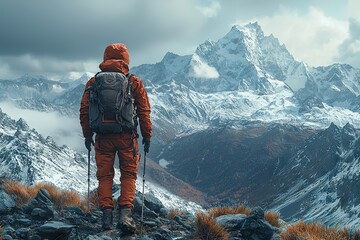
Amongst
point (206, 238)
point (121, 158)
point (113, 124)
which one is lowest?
point (206, 238)

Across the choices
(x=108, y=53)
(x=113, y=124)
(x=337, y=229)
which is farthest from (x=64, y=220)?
(x=337, y=229)

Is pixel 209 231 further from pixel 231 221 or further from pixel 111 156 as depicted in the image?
pixel 111 156

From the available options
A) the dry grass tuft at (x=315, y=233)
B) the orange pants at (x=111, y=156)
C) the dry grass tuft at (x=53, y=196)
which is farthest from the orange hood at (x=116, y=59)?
the dry grass tuft at (x=315, y=233)

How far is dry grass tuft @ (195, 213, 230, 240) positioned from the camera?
10.6 m

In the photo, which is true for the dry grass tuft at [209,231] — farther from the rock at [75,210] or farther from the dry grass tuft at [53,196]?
the dry grass tuft at [53,196]

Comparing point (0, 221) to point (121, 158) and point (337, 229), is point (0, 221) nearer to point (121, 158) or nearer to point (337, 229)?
point (121, 158)

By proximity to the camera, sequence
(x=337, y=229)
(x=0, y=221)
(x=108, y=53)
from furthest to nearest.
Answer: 1. (x=108, y=53)
2. (x=0, y=221)
3. (x=337, y=229)

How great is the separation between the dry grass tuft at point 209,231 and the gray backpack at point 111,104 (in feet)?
11.1

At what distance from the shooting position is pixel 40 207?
12.0 metres

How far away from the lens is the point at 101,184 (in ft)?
38.5

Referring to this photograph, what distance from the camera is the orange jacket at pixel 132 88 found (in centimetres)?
1177

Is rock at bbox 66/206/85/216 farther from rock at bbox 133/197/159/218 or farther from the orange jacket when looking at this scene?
the orange jacket

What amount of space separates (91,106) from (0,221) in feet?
12.7

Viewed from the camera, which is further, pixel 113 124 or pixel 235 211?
pixel 235 211
